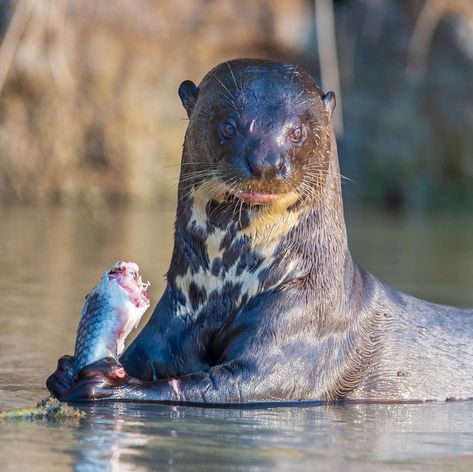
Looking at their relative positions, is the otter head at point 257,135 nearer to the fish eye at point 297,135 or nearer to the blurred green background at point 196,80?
the fish eye at point 297,135

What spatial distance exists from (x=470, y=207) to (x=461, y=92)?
1.41 meters

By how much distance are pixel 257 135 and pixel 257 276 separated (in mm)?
600

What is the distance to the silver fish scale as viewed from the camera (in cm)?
556

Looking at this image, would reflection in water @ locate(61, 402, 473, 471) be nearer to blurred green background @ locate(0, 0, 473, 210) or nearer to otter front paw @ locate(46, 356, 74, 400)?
otter front paw @ locate(46, 356, 74, 400)

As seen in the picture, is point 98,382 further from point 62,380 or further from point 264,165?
point 264,165

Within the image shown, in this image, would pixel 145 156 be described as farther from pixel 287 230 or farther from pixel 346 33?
pixel 287 230

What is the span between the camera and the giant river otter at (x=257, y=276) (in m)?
5.56

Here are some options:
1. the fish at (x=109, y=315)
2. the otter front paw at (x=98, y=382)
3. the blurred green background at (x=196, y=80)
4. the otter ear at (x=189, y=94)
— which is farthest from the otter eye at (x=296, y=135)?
the blurred green background at (x=196, y=80)

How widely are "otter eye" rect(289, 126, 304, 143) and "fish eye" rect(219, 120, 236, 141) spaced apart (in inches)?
9.0

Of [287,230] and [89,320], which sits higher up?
[287,230]

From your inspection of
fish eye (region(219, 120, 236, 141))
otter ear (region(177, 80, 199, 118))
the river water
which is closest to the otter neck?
fish eye (region(219, 120, 236, 141))

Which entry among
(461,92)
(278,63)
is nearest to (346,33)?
(461,92)

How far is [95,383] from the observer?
17.8 feet

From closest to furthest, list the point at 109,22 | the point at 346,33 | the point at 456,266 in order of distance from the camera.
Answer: the point at 456,266 < the point at 109,22 < the point at 346,33
